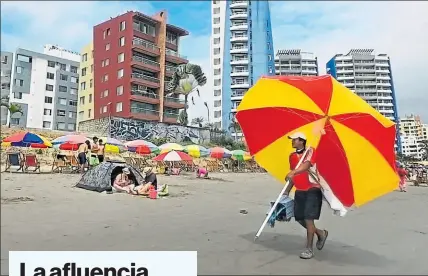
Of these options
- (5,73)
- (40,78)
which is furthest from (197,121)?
(5,73)

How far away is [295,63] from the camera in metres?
2.83

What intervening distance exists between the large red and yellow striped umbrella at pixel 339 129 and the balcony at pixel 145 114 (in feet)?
3.88

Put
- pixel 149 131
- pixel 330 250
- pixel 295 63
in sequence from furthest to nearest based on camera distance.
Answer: pixel 149 131 < pixel 295 63 < pixel 330 250

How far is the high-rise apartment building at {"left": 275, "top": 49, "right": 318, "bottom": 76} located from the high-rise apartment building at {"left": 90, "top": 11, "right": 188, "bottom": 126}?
2.32 ft

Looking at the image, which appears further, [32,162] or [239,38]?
[32,162]

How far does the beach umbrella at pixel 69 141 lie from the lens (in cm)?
462

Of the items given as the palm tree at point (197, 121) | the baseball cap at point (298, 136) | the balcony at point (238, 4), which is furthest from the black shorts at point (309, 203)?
the palm tree at point (197, 121)

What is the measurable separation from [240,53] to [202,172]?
326cm

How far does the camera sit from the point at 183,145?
10.9 ft

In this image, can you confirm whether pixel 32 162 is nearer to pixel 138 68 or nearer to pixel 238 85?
pixel 138 68

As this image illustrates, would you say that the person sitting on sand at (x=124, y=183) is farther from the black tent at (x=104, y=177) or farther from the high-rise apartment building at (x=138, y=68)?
the high-rise apartment building at (x=138, y=68)

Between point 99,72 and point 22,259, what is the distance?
6.82ft

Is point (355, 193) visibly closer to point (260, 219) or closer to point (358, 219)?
point (260, 219)

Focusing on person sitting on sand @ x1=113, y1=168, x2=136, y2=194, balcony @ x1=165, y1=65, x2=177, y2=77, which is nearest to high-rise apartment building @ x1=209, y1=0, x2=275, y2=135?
balcony @ x1=165, y1=65, x2=177, y2=77
